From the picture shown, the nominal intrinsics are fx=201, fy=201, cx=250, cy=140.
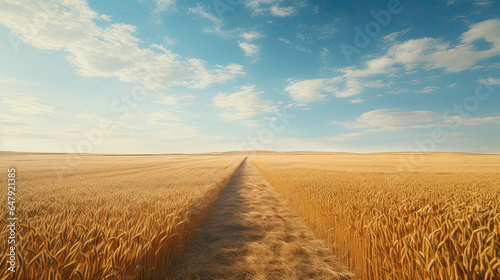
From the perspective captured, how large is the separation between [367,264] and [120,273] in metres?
3.62

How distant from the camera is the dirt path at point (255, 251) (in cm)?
354

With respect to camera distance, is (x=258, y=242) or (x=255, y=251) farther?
(x=258, y=242)

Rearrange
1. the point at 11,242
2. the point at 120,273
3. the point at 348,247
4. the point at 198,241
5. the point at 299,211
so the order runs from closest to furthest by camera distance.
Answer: the point at 120,273, the point at 11,242, the point at 348,247, the point at 198,241, the point at 299,211

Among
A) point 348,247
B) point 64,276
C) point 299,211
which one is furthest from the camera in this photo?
point 299,211

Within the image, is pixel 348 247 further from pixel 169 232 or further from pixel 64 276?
pixel 64 276

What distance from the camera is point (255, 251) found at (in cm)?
436

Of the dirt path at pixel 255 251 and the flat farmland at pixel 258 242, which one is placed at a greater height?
the flat farmland at pixel 258 242

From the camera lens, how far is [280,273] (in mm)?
3578

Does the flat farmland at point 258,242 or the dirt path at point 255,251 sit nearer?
the flat farmland at point 258,242

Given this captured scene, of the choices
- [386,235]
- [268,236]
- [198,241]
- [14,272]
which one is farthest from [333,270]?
[14,272]

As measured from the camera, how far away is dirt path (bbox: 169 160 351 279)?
11.6 ft

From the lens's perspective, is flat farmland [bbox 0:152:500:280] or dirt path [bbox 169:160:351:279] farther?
dirt path [bbox 169:160:351:279]

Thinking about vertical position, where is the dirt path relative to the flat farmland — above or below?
below

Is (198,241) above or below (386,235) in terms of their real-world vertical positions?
below
